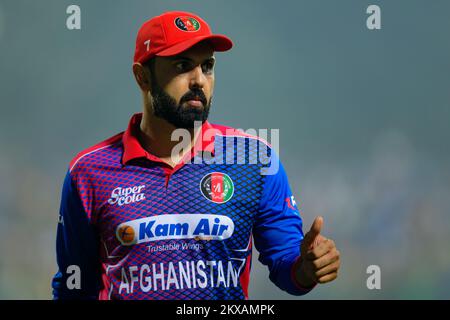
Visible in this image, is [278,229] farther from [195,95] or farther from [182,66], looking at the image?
[182,66]

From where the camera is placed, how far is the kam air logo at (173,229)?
523cm

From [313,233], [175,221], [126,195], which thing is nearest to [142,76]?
[126,195]

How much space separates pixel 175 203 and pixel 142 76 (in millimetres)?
869

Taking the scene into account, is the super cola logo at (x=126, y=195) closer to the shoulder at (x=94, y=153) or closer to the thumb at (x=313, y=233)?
the shoulder at (x=94, y=153)

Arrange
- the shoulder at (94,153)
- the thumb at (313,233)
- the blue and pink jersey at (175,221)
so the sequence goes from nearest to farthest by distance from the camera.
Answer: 1. the thumb at (313,233)
2. the blue and pink jersey at (175,221)
3. the shoulder at (94,153)

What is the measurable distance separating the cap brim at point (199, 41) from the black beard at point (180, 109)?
23 cm

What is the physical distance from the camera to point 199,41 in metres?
5.26

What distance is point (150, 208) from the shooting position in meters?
5.30

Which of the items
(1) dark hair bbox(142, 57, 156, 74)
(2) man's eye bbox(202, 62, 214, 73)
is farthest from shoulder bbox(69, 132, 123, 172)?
(2) man's eye bbox(202, 62, 214, 73)

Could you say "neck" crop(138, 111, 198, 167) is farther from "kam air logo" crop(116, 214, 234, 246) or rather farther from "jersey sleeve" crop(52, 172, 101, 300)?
"jersey sleeve" crop(52, 172, 101, 300)

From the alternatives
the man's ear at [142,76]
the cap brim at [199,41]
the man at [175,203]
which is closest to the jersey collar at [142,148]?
the man at [175,203]

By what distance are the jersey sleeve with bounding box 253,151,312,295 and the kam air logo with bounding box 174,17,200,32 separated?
965 mm

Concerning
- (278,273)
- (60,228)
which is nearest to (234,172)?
(278,273)
